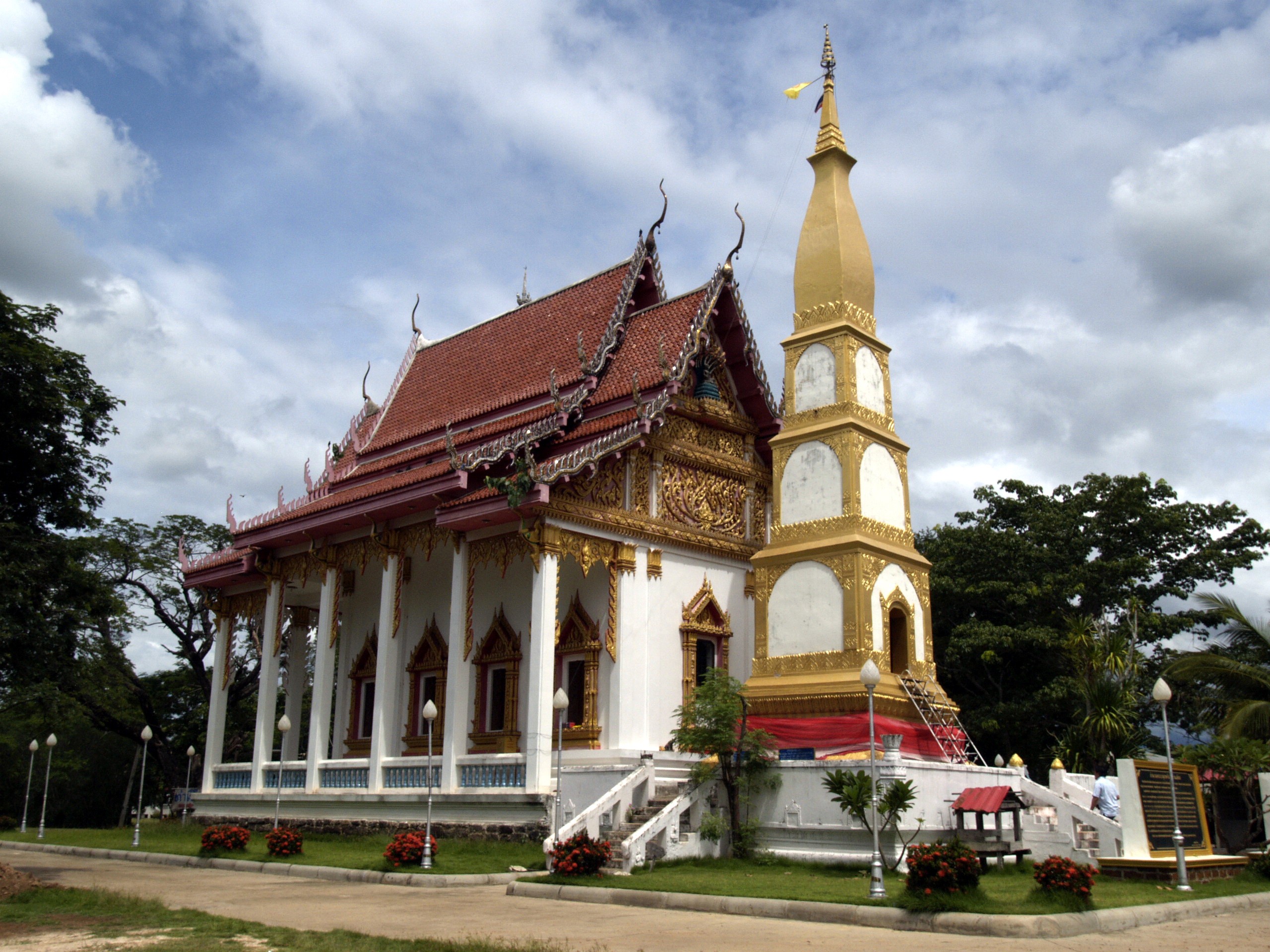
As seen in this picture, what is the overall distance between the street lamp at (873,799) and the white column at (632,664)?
15.5 feet

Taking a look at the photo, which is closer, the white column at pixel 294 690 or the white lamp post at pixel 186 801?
the white column at pixel 294 690

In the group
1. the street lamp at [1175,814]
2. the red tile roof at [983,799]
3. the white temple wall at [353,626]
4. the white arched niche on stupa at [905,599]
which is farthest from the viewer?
the white temple wall at [353,626]

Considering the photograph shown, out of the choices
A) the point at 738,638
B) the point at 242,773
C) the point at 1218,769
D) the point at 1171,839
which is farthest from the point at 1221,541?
the point at 242,773

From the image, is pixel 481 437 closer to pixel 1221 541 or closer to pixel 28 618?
pixel 28 618

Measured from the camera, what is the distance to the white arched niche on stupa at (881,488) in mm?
17031

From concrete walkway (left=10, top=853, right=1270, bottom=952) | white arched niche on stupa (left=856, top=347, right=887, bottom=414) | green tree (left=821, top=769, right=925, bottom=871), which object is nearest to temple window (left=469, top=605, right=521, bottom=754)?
concrete walkway (left=10, top=853, right=1270, bottom=952)

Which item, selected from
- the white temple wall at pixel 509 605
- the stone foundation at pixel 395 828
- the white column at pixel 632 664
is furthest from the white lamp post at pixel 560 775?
the white temple wall at pixel 509 605

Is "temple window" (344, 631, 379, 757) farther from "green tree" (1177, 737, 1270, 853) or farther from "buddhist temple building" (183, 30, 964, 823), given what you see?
"green tree" (1177, 737, 1270, 853)

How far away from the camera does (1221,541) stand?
27281 millimetres

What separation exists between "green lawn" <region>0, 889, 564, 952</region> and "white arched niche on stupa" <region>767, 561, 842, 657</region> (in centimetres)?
920

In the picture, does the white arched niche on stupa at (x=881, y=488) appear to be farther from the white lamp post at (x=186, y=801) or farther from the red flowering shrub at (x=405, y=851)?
the white lamp post at (x=186, y=801)

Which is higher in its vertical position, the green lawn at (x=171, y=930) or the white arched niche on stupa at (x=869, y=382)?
the white arched niche on stupa at (x=869, y=382)

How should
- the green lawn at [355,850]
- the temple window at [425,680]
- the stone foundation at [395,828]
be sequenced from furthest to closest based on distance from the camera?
the temple window at [425,680] → the stone foundation at [395,828] → the green lawn at [355,850]

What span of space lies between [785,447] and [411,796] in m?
7.72
